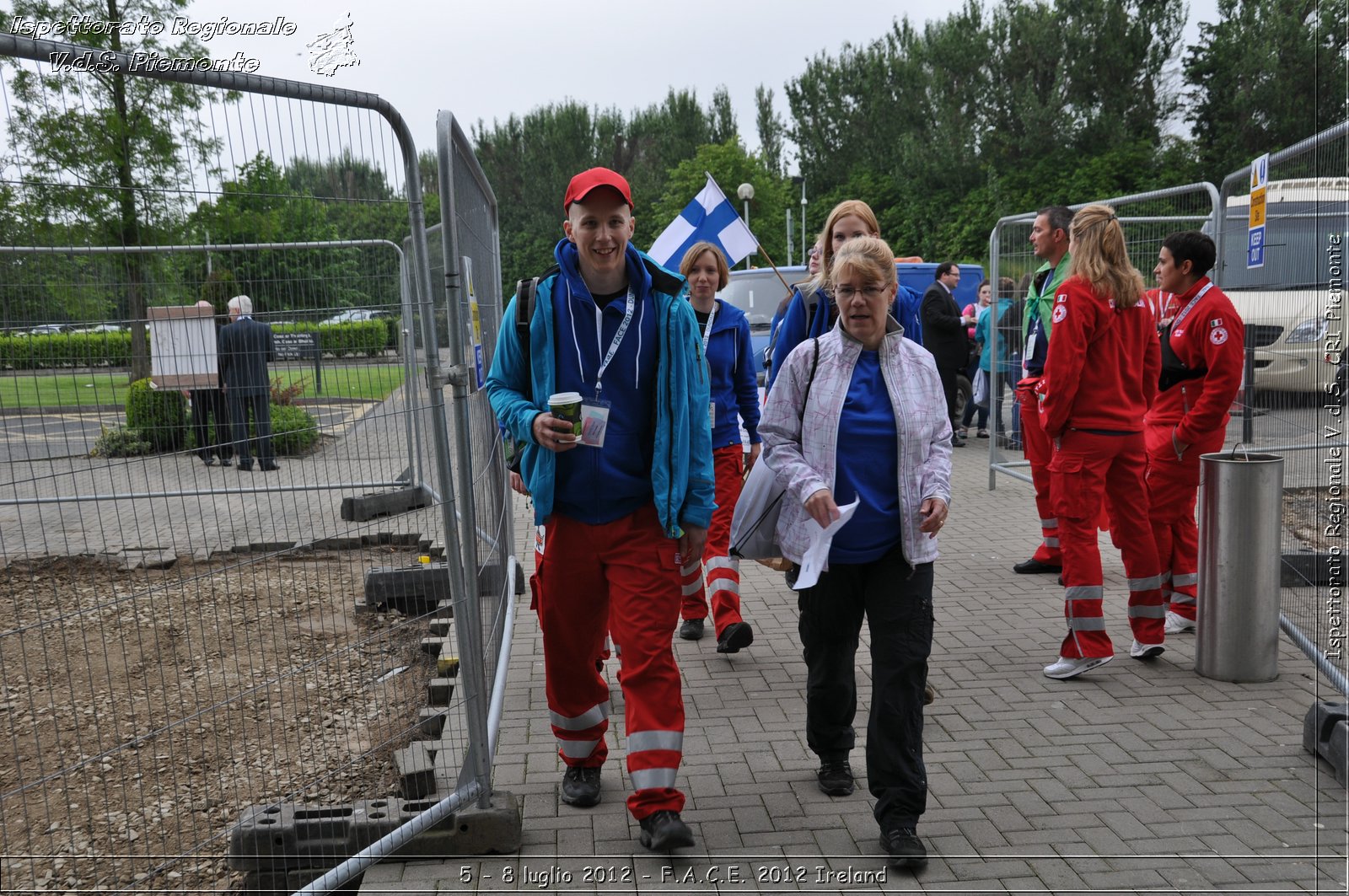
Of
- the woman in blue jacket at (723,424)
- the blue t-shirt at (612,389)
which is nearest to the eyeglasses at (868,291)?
the blue t-shirt at (612,389)

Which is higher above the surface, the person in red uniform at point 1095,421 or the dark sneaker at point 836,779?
the person in red uniform at point 1095,421

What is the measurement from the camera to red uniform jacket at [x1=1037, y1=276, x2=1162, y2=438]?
5.25 meters

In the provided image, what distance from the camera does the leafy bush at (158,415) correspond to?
2.82 metres

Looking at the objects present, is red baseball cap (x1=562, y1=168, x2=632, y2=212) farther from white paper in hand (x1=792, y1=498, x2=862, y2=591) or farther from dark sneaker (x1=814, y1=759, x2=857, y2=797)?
dark sneaker (x1=814, y1=759, x2=857, y2=797)

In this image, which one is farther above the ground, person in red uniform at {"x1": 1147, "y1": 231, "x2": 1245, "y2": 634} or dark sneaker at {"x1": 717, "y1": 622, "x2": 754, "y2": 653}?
person in red uniform at {"x1": 1147, "y1": 231, "x2": 1245, "y2": 634}

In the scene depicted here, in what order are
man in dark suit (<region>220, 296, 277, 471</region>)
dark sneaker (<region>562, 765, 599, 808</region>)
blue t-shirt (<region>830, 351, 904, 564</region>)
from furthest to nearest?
dark sneaker (<region>562, 765, 599, 808</region>)
blue t-shirt (<region>830, 351, 904, 564</region>)
man in dark suit (<region>220, 296, 277, 471</region>)

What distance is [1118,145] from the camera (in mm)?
43469

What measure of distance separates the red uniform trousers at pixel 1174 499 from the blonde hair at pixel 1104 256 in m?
0.89

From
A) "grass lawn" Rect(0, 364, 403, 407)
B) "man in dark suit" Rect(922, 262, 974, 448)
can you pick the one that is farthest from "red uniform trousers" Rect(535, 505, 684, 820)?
"man in dark suit" Rect(922, 262, 974, 448)

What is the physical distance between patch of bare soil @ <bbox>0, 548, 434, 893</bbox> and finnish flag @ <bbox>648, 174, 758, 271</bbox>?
2679mm

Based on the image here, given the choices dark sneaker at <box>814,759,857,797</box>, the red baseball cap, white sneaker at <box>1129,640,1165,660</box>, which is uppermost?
the red baseball cap

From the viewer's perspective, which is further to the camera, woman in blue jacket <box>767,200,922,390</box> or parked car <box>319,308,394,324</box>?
woman in blue jacket <box>767,200,922,390</box>

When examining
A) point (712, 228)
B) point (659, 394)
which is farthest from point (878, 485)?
point (712, 228)

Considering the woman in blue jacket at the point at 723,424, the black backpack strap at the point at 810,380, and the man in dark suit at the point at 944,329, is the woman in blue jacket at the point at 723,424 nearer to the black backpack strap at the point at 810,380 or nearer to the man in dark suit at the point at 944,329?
the black backpack strap at the point at 810,380
